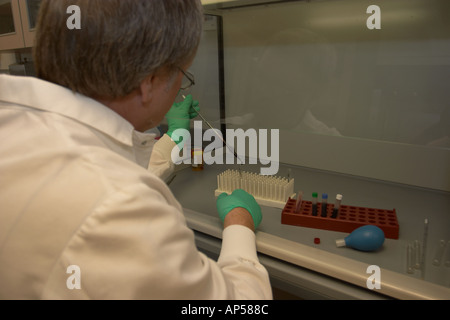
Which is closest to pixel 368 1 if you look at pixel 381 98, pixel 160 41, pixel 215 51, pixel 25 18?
pixel 381 98

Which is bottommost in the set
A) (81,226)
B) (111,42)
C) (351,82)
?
(81,226)

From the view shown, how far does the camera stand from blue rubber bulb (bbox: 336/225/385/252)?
0.82m

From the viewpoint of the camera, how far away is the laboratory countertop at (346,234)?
724 mm

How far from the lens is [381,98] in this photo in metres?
Result: 1.24

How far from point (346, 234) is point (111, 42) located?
2.39 ft

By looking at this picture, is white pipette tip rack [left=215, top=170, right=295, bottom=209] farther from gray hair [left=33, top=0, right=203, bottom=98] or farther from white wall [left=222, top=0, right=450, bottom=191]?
gray hair [left=33, top=0, right=203, bottom=98]

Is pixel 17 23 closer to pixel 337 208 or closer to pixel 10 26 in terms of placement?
pixel 10 26

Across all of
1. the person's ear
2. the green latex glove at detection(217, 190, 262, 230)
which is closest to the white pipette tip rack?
the green latex glove at detection(217, 190, 262, 230)

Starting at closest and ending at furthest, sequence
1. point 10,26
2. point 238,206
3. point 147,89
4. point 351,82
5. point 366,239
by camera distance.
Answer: point 147,89, point 366,239, point 238,206, point 351,82, point 10,26

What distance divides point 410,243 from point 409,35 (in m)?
0.69

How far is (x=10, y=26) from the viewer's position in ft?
5.71

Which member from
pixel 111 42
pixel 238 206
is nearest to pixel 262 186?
pixel 238 206

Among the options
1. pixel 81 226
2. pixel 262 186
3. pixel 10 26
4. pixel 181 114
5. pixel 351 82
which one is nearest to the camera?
pixel 81 226
